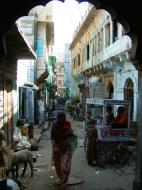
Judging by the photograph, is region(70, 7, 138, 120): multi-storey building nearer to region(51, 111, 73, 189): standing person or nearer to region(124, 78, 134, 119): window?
Result: region(124, 78, 134, 119): window

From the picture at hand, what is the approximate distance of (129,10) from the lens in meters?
7.00

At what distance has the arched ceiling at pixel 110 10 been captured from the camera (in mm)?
6730

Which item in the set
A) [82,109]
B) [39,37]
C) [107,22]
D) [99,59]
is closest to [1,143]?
[107,22]

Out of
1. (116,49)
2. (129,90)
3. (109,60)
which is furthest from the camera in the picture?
(109,60)

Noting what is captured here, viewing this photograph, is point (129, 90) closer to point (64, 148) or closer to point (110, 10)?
point (64, 148)

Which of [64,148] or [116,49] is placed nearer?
Answer: [64,148]

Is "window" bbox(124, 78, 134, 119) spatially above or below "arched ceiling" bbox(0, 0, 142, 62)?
below

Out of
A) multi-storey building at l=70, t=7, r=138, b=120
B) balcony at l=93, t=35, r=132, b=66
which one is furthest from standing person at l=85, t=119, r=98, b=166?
balcony at l=93, t=35, r=132, b=66

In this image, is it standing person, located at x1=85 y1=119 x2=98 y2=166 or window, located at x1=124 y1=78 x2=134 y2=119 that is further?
window, located at x1=124 y1=78 x2=134 y2=119

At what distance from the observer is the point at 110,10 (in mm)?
7070

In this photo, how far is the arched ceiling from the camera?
22.1 ft

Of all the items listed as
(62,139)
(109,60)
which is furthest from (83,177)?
(109,60)

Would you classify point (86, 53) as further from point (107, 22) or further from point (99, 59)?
point (107, 22)

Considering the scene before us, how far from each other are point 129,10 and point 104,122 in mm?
5745
